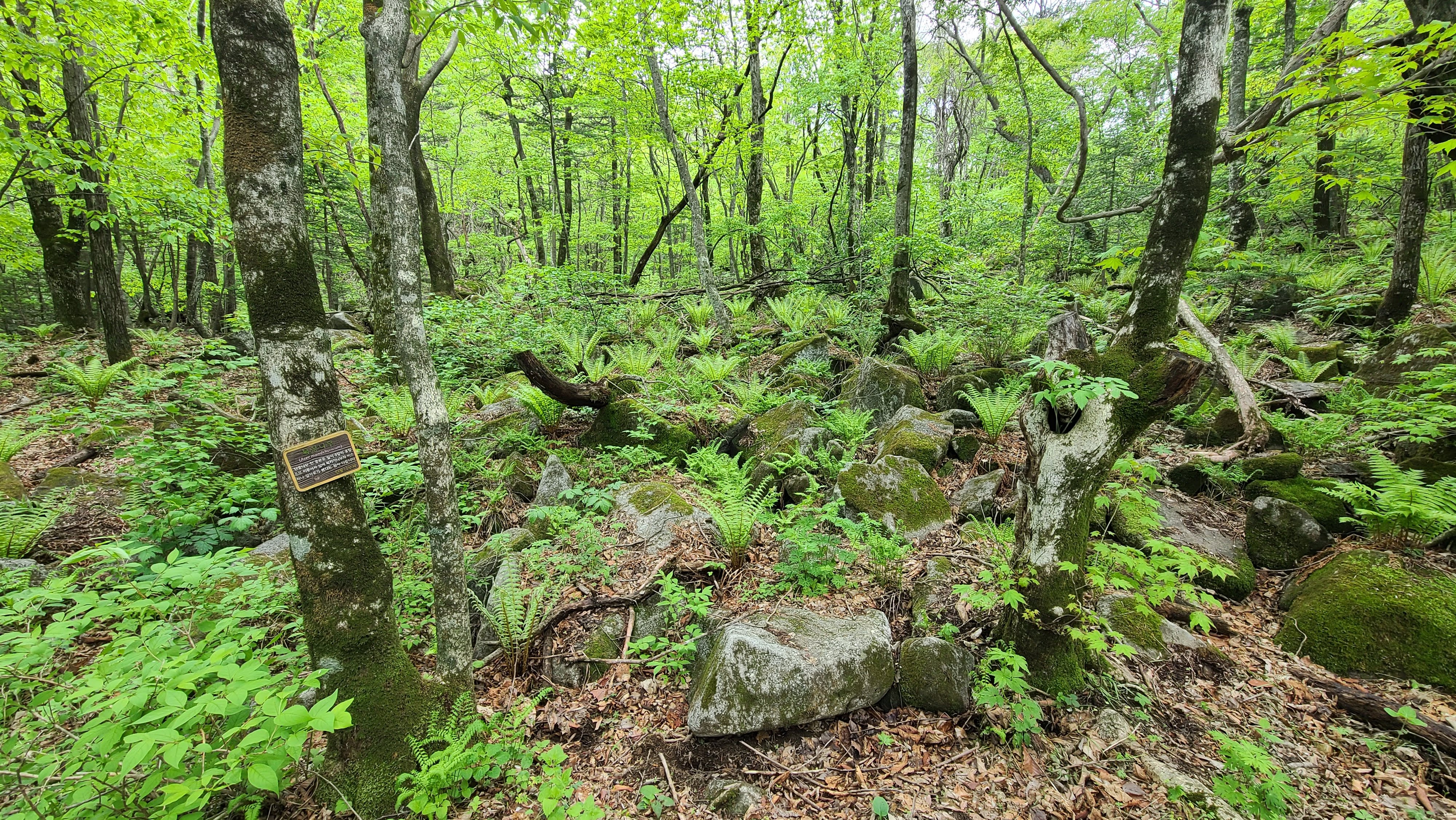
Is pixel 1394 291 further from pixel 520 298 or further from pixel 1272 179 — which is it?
pixel 520 298

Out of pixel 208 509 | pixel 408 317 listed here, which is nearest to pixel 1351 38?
pixel 408 317

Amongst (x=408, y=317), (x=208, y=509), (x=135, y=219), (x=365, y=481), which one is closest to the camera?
(x=408, y=317)

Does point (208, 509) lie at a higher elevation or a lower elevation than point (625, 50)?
lower

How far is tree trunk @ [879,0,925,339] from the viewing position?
7.09 m

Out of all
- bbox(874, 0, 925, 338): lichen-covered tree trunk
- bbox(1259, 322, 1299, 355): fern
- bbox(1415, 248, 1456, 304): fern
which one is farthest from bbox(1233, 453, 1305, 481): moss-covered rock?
bbox(1415, 248, 1456, 304): fern

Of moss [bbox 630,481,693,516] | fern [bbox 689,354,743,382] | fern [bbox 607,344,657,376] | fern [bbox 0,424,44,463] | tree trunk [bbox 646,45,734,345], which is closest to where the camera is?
moss [bbox 630,481,693,516]

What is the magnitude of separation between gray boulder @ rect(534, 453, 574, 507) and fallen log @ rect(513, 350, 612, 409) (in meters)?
0.92

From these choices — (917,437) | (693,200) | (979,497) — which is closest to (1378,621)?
(979,497)

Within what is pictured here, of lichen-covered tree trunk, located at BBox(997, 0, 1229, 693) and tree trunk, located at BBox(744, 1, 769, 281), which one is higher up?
tree trunk, located at BBox(744, 1, 769, 281)

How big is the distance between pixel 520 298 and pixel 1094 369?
26.2ft

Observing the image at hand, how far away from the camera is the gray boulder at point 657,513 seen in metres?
4.12

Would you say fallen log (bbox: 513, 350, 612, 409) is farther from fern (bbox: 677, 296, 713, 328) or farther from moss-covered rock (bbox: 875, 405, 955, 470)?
fern (bbox: 677, 296, 713, 328)

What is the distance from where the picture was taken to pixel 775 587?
3.40 metres

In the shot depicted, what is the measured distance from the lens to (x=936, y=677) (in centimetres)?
282
